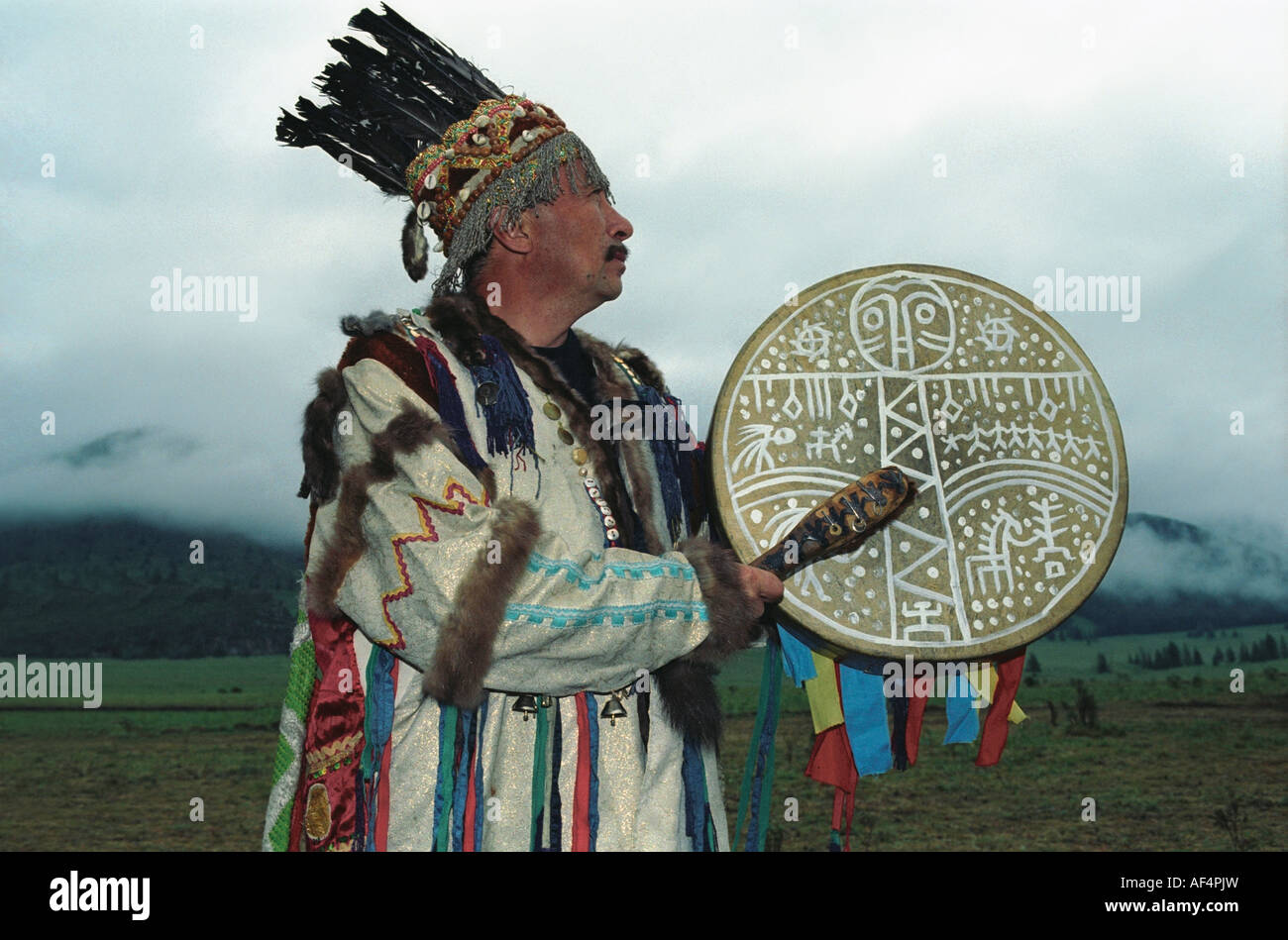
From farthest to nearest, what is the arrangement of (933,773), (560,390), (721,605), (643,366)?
(933,773) → (643,366) → (560,390) → (721,605)

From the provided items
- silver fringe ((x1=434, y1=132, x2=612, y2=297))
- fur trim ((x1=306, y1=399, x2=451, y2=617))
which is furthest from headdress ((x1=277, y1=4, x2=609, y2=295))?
fur trim ((x1=306, y1=399, x2=451, y2=617))

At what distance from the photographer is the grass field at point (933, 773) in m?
9.30

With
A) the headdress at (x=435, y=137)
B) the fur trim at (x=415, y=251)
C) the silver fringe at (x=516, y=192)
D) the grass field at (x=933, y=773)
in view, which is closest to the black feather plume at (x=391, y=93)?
the headdress at (x=435, y=137)

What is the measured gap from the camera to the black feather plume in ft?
9.30

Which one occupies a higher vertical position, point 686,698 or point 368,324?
point 368,324

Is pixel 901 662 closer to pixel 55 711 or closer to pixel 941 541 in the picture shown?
pixel 941 541

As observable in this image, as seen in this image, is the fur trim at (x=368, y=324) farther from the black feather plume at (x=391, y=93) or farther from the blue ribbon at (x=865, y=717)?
the blue ribbon at (x=865, y=717)

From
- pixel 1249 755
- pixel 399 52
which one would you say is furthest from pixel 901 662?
pixel 1249 755

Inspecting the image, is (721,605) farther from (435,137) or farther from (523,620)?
(435,137)

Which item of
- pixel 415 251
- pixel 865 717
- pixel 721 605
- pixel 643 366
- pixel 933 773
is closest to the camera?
pixel 721 605

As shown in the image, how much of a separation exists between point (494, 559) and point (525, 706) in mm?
403

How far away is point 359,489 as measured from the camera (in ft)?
7.59

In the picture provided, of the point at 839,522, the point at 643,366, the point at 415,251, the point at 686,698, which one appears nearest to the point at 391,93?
the point at 415,251

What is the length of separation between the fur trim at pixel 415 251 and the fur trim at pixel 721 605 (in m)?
1.01
